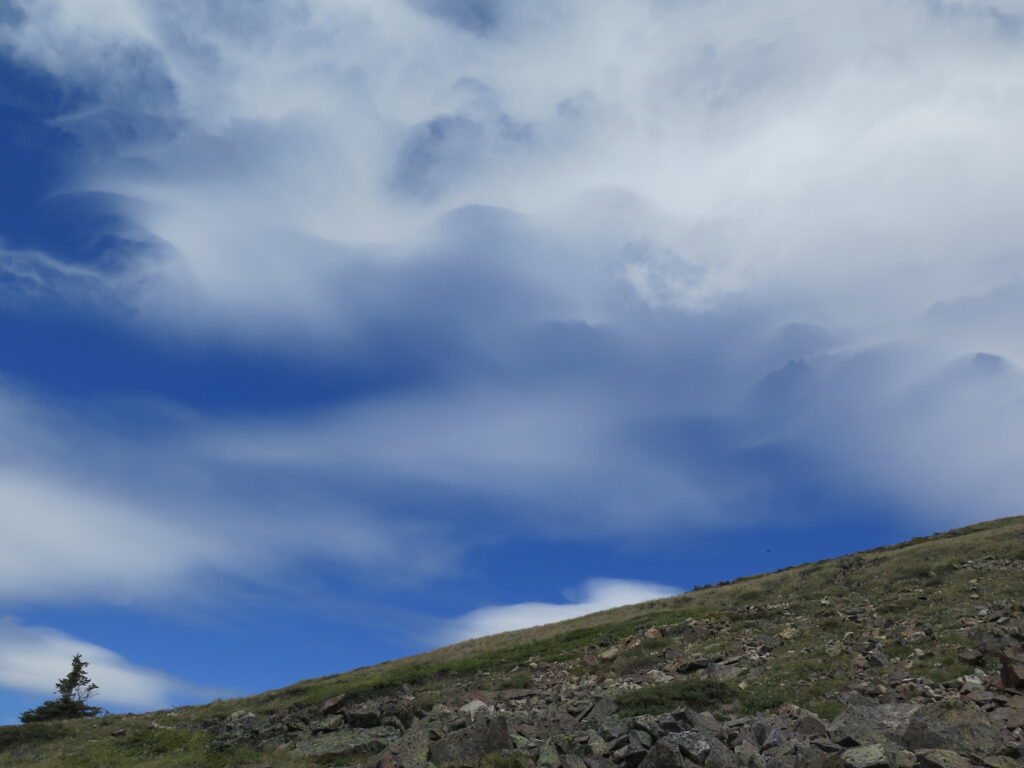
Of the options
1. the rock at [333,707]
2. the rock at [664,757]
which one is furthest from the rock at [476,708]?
the rock at [664,757]

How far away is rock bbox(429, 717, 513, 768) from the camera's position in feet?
57.4

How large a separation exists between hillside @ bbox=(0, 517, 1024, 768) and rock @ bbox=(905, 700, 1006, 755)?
48 millimetres

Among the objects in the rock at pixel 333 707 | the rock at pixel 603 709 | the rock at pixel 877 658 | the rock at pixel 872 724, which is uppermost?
the rock at pixel 333 707

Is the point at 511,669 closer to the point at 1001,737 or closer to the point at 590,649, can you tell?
the point at 590,649

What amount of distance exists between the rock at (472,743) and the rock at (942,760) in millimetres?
9455

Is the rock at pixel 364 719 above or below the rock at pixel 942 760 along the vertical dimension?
above

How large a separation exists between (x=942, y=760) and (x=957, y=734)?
2.33 meters

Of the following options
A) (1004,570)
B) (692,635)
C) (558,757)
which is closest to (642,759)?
(558,757)

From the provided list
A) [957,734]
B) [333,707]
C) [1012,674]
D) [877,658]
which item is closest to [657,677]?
[877,658]

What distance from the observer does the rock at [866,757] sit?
13.3m

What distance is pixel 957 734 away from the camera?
48.2 ft

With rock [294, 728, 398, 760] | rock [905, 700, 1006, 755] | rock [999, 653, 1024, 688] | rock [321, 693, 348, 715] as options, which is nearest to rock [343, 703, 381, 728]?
rock [294, 728, 398, 760]

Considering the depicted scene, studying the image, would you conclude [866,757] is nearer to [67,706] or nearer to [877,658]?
[877,658]

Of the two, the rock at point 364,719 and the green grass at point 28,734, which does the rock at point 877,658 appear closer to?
the rock at point 364,719
